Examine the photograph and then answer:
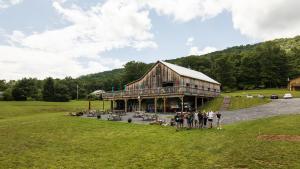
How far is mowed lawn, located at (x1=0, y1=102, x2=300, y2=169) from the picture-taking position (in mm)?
15609

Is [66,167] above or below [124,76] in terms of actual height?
below

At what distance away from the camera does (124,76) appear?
103500 millimetres

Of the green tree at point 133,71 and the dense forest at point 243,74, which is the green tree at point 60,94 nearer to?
the dense forest at point 243,74

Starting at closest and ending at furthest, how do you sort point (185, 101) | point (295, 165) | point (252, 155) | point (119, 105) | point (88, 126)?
point (295, 165) < point (252, 155) < point (88, 126) < point (185, 101) < point (119, 105)

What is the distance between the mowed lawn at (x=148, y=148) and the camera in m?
15.6

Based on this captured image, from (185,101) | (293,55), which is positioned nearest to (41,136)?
(185,101)

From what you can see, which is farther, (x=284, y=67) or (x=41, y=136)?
(x=284, y=67)

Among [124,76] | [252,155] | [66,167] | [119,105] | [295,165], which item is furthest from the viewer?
[124,76]

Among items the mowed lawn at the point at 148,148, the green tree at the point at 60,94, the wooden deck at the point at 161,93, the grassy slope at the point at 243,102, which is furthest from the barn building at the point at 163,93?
the green tree at the point at 60,94

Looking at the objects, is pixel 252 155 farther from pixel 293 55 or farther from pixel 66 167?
pixel 293 55

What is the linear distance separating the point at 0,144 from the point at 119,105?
36.7 metres

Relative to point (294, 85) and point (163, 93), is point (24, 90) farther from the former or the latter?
point (294, 85)

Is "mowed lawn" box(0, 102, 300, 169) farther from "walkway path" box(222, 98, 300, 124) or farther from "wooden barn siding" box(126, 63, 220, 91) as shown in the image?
"wooden barn siding" box(126, 63, 220, 91)

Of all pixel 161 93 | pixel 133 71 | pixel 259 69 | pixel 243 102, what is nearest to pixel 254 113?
pixel 243 102
